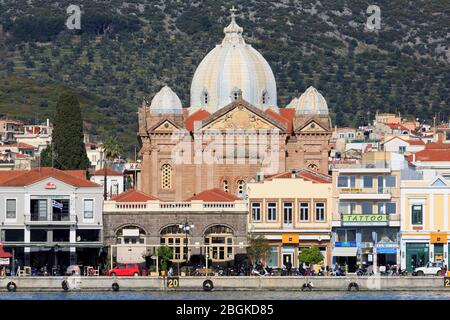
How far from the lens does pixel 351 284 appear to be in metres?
62.2

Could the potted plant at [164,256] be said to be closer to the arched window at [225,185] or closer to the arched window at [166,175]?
the arched window at [225,185]

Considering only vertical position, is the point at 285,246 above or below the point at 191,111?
below

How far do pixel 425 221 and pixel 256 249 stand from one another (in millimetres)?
8802

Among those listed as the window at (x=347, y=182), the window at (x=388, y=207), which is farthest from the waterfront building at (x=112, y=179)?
the window at (x=388, y=207)

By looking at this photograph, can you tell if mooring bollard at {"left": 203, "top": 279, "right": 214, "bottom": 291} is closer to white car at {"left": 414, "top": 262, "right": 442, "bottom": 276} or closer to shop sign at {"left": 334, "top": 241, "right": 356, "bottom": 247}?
white car at {"left": 414, "top": 262, "right": 442, "bottom": 276}

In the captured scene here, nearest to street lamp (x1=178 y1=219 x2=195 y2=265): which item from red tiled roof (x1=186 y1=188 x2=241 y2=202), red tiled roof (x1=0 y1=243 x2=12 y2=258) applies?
red tiled roof (x1=186 y1=188 x2=241 y2=202)

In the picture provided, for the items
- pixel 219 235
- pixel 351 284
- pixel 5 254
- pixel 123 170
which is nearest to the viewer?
pixel 351 284

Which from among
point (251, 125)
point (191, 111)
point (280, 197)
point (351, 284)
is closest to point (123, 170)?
point (191, 111)

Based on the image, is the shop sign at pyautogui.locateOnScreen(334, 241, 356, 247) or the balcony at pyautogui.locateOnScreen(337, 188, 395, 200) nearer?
the shop sign at pyautogui.locateOnScreen(334, 241, 356, 247)

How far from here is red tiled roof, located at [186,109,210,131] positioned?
10593 centimetres

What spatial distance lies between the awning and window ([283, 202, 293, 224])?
2.88m

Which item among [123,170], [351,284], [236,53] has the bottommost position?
[351,284]
